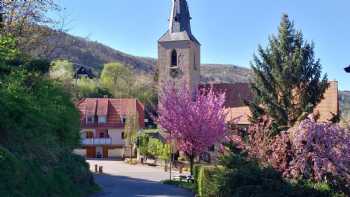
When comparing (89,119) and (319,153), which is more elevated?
(89,119)

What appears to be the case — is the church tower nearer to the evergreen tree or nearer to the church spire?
the church spire

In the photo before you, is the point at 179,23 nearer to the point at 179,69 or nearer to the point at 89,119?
the point at 179,69

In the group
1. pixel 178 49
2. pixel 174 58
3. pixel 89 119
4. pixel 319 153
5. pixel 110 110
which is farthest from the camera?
pixel 110 110

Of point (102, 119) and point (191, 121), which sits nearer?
A: point (191, 121)

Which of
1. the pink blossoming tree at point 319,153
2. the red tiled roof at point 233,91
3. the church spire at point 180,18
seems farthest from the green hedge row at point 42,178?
the church spire at point 180,18

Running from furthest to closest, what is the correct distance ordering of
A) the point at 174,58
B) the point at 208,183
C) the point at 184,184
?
1. the point at 174,58
2. the point at 184,184
3. the point at 208,183

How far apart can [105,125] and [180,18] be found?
18.2 metres

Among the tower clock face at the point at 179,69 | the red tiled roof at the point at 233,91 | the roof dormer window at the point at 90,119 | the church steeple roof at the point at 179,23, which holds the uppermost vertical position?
the church steeple roof at the point at 179,23

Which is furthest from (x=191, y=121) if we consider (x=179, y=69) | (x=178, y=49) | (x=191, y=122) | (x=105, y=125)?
(x=105, y=125)

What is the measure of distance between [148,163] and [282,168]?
1427 inches

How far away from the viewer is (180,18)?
179 feet

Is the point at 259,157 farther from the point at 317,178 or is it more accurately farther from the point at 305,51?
the point at 305,51

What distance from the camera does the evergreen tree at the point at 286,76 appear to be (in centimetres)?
3084

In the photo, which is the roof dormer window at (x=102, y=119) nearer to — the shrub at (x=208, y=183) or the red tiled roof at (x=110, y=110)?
the red tiled roof at (x=110, y=110)
